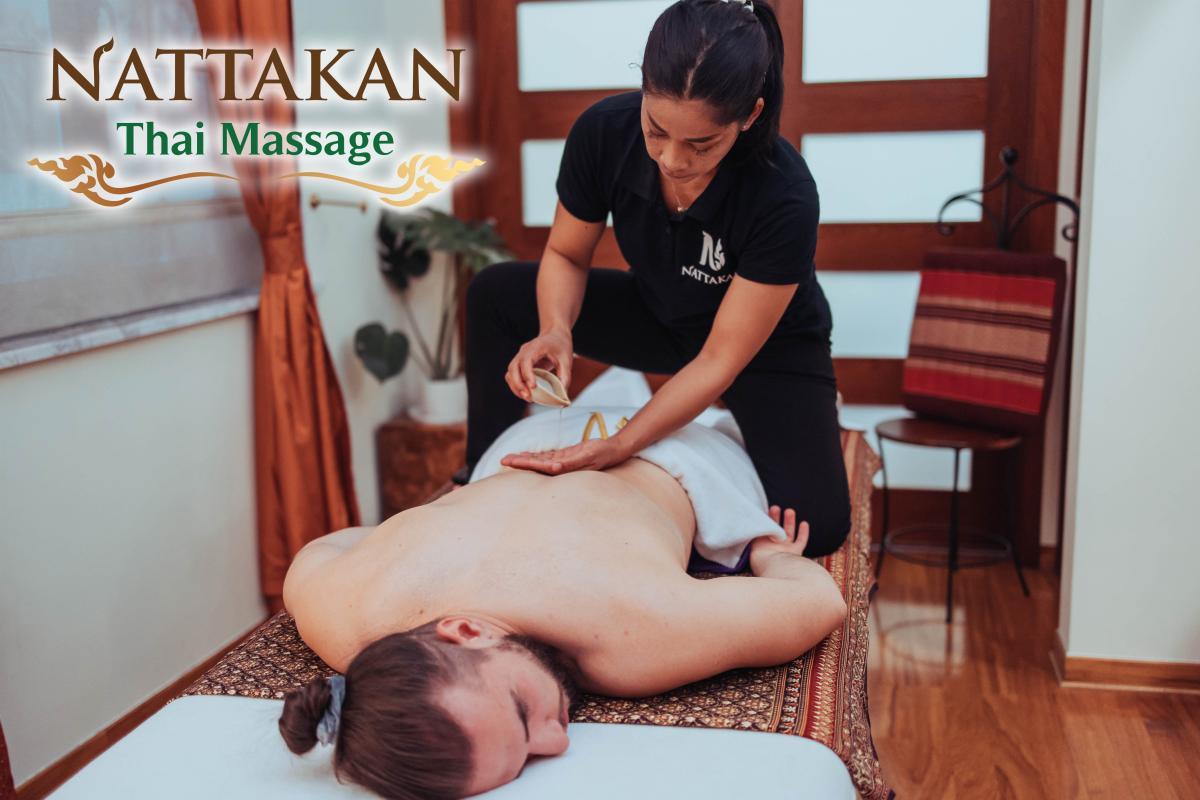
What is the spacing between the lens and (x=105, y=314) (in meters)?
2.18

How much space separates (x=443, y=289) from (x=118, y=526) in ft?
4.52

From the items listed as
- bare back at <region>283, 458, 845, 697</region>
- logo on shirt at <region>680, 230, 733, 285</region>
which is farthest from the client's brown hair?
logo on shirt at <region>680, 230, 733, 285</region>

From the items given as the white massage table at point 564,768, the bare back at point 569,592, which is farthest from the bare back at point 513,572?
the white massage table at point 564,768

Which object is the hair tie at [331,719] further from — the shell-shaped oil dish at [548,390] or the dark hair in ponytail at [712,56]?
the dark hair in ponytail at [712,56]

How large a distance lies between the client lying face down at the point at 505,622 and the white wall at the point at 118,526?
2.25 ft

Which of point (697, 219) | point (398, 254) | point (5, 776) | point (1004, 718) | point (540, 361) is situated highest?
point (697, 219)

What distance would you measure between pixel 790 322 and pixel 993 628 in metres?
1.13

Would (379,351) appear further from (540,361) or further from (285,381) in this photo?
(540,361)

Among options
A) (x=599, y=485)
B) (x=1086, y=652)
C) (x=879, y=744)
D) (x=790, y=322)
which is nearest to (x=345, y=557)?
(x=599, y=485)

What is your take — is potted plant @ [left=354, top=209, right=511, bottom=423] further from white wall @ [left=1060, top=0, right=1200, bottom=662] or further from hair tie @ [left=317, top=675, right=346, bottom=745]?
hair tie @ [left=317, top=675, right=346, bottom=745]

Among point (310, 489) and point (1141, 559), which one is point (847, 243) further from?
point (310, 489)

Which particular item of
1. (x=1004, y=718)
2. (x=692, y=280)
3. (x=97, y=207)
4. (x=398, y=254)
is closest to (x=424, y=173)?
(x=398, y=254)

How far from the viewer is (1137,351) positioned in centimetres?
226

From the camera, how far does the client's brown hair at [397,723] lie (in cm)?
112
